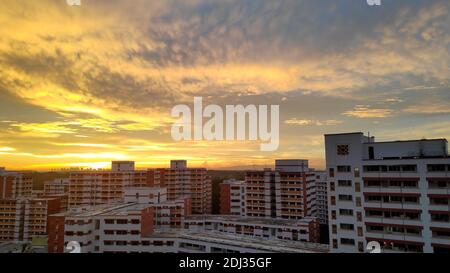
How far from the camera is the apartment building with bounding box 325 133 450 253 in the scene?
1861cm

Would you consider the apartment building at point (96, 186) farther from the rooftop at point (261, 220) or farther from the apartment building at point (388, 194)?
the apartment building at point (388, 194)

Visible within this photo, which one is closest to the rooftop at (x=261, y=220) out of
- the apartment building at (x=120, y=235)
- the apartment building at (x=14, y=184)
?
the apartment building at (x=120, y=235)

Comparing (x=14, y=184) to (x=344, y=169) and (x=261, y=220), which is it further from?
(x=344, y=169)

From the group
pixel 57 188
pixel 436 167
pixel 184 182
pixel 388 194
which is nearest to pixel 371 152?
pixel 388 194

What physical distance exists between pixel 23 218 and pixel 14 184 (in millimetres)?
14998

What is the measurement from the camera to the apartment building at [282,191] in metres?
39.6

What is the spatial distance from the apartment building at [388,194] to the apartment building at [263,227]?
1003cm

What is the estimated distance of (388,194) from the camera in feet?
66.4

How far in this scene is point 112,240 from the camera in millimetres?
26984
